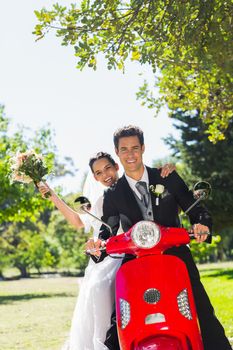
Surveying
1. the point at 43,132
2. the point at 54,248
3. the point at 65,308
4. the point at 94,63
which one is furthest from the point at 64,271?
the point at 94,63

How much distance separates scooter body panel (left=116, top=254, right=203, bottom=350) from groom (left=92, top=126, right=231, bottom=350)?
0.42 m

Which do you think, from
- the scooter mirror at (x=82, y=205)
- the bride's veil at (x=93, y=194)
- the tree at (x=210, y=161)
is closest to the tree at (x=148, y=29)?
the bride's veil at (x=93, y=194)

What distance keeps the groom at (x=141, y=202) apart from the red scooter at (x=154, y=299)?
398mm

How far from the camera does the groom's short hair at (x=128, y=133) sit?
4.40 metres

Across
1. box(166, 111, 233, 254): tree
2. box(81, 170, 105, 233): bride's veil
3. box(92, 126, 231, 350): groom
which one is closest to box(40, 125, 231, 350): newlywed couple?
box(92, 126, 231, 350): groom

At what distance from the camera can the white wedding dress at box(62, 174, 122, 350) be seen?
4695mm

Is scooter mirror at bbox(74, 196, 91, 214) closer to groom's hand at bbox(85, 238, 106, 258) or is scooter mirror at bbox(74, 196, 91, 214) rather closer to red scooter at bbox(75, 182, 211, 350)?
groom's hand at bbox(85, 238, 106, 258)

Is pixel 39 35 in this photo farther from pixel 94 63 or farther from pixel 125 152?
pixel 125 152

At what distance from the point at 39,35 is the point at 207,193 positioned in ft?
12.4

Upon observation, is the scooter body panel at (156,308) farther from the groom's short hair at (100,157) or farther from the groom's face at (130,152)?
the groom's short hair at (100,157)

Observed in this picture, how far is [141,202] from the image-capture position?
439cm

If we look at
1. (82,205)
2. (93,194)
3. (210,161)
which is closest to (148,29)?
(93,194)

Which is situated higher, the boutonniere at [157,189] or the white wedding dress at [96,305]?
the boutonniere at [157,189]

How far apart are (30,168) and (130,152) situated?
1.10m
